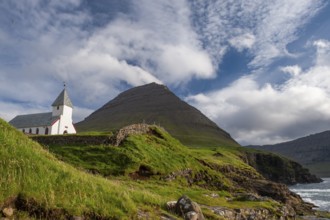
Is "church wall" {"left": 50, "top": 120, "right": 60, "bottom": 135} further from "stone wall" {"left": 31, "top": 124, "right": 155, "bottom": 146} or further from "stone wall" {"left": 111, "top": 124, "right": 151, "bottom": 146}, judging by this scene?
"stone wall" {"left": 111, "top": 124, "right": 151, "bottom": 146}

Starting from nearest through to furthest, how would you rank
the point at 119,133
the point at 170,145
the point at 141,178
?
the point at 141,178 < the point at 119,133 < the point at 170,145

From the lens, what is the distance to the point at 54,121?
92125 mm

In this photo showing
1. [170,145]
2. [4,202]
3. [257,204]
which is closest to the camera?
[4,202]

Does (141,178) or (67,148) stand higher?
(67,148)

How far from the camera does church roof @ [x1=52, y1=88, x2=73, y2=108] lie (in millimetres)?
94700

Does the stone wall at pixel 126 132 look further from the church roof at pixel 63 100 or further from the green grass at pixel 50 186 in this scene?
the church roof at pixel 63 100

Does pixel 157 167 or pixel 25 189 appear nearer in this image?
pixel 25 189

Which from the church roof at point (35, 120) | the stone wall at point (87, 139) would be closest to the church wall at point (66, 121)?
the church roof at point (35, 120)

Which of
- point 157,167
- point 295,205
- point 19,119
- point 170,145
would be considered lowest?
point 295,205

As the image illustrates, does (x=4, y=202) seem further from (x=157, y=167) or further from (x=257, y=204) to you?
(x=157, y=167)

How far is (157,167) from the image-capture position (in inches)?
1843

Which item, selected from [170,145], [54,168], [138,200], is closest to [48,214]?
[54,168]

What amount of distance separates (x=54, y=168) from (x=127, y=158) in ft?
91.7

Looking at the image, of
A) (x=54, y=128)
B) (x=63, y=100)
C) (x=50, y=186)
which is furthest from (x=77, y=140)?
(x=63, y=100)
